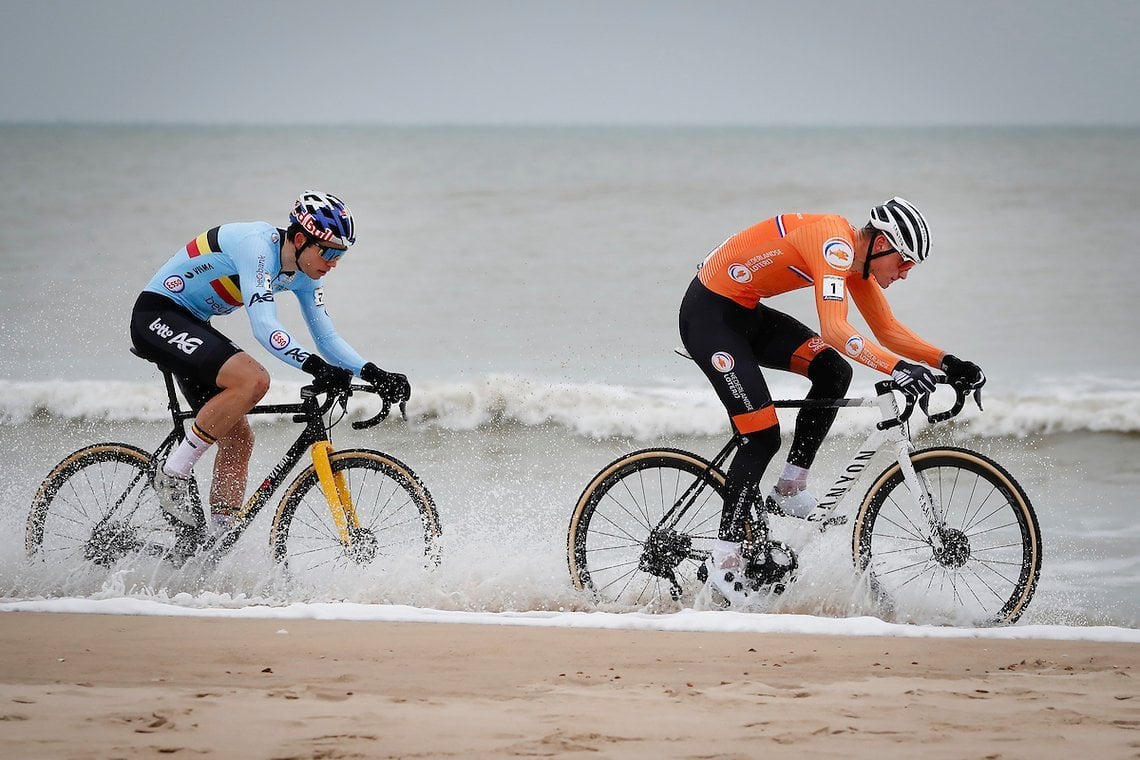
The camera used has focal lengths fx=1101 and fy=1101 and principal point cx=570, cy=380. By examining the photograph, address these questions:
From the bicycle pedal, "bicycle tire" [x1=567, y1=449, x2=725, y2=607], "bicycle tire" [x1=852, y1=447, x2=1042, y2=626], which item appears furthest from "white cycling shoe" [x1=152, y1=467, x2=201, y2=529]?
"bicycle tire" [x1=852, y1=447, x2=1042, y2=626]

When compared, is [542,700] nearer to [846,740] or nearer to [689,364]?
[846,740]

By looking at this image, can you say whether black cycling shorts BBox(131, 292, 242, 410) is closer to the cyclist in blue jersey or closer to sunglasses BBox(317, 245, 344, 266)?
the cyclist in blue jersey

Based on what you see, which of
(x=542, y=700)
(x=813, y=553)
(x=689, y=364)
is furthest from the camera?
(x=689, y=364)

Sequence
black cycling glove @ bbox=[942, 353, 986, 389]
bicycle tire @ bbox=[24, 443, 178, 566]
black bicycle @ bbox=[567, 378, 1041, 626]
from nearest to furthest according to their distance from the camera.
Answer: black cycling glove @ bbox=[942, 353, 986, 389] → black bicycle @ bbox=[567, 378, 1041, 626] → bicycle tire @ bbox=[24, 443, 178, 566]

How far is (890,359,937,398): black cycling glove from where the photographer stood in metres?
4.54

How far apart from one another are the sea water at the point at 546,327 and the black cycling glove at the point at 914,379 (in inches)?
43.9

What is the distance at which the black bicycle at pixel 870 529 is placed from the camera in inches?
192

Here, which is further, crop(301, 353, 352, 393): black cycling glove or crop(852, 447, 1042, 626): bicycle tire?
crop(301, 353, 352, 393): black cycling glove

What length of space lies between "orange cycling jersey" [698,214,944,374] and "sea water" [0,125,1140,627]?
118 centimetres

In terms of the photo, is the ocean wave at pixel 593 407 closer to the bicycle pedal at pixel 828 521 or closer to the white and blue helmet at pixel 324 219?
the bicycle pedal at pixel 828 521

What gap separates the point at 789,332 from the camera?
204 inches

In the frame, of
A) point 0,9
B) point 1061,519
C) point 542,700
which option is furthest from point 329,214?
point 0,9

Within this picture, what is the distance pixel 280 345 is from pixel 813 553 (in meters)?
2.76

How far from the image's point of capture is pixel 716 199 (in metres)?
32.0
